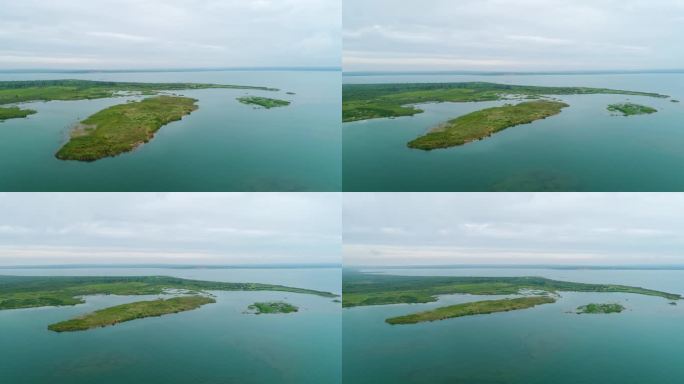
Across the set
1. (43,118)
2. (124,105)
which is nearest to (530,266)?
(124,105)

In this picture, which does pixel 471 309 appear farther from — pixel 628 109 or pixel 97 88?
pixel 97 88

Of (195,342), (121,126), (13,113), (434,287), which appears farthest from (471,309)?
(13,113)

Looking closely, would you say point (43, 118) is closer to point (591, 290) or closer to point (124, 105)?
point (124, 105)

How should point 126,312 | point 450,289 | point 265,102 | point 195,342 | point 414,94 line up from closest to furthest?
1. point 450,289
2. point 414,94
3. point 126,312
4. point 195,342
5. point 265,102

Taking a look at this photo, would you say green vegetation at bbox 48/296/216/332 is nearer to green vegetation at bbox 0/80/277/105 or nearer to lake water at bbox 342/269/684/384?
lake water at bbox 342/269/684/384

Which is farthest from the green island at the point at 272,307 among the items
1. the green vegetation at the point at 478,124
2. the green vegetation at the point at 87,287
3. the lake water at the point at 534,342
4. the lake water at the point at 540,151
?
the green vegetation at the point at 478,124

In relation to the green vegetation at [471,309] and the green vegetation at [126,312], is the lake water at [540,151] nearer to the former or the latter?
the green vegetation at [471,309]

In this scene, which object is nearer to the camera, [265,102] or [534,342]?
[534,342]
